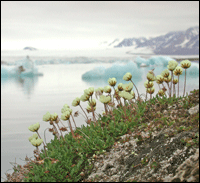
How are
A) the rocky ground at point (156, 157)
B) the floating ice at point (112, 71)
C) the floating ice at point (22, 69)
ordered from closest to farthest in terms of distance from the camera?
the rocky ground at point (156, 157), the floating ice at point (112, 71), the floating ice at point (22, 69)

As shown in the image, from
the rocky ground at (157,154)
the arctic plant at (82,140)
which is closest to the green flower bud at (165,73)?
the arctic plant at (82,140)

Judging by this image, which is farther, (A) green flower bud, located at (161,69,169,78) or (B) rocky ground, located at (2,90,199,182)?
(A) green flower bud, located at (161,69,169,78)

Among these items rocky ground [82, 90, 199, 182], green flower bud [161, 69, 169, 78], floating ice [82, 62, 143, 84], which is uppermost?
floating ice [82, 62, 143, 84]

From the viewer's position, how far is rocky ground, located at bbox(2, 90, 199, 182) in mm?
2822

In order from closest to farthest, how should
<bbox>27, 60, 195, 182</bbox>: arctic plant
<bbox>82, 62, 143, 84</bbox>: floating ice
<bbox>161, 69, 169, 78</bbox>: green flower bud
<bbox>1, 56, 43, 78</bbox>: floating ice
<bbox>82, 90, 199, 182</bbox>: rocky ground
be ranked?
<bbox>82, 90, 199, 182</bbox>: rocky ground
<bbox>27, 60, 195, 182</bbox>: arctic plant
<bbox>161, 69, 169, 78</bbox>: green flower bud
<bbox>82, 62, 143, 84</bbox>: floating ice
<bbox>1, 56, 43, 78</bbox>: floating ice

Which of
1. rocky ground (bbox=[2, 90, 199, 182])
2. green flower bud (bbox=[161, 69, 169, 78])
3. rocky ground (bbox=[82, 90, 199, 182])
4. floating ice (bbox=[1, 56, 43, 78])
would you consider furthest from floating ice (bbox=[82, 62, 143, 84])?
rocky ground (bbox=[82, 90, 199, 182])

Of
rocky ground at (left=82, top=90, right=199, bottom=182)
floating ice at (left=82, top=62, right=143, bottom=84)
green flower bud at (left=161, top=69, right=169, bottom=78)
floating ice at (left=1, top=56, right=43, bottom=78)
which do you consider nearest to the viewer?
rocky ground at (left=82, top=90, right=199, bottom=182)

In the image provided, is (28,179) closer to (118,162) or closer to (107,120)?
(118,162)

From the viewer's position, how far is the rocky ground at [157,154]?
2822 millimetres

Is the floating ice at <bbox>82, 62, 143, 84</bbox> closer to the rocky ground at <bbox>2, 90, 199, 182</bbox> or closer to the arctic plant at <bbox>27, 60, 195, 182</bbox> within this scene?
the arctic plant at <bbox>27, 60, 195, 182</bbox>

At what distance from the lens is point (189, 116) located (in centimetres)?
366

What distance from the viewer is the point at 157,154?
3.15 meters

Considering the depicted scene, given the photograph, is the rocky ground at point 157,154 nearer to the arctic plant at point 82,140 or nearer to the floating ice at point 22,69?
the arctic plant at point 82,140

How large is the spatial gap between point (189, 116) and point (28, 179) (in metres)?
2.54
